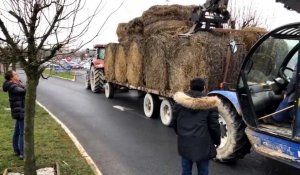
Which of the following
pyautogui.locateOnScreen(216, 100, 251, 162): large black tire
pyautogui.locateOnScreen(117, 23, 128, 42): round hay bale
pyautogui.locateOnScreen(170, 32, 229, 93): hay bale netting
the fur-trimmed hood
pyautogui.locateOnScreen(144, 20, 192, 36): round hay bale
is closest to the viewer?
the fur-trimmed hood

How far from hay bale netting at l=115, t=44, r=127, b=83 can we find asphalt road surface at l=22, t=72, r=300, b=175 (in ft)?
3.37

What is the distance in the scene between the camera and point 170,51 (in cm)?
1134

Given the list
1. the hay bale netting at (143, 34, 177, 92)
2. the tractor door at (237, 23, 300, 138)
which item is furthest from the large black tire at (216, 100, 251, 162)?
the hay bale netting at (143, 34, 177, 92)

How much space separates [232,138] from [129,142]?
289cm

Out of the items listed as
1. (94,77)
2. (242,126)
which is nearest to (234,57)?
(242,126)

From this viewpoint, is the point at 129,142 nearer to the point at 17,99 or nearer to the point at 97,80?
the point at 17,99

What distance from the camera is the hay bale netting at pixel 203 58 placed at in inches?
396

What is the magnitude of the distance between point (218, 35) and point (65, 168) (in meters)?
5.37

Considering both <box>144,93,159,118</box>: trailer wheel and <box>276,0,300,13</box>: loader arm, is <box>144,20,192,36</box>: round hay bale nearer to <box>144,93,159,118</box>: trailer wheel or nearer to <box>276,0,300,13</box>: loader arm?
<box>144,93,159,118</box>: trailer wheel

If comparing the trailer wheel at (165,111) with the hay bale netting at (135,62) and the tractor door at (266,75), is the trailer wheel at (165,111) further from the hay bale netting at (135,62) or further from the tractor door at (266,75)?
the tractor door at (266,75)

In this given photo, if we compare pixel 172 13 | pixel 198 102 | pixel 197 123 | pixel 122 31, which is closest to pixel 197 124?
pixel 197 123

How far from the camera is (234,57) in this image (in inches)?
396

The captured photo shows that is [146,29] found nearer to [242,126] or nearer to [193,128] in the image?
[242,126]

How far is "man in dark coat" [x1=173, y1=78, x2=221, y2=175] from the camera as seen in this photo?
5336 millimetres
